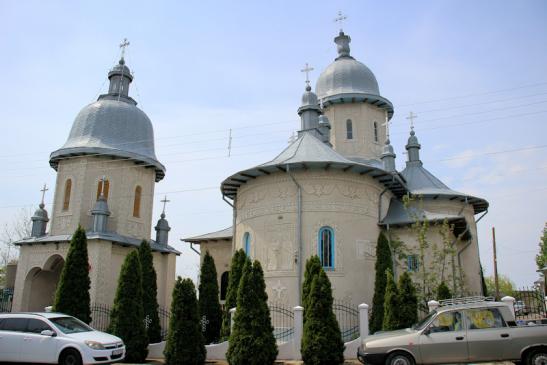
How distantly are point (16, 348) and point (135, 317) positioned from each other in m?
4.24

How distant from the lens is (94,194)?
24.0 m

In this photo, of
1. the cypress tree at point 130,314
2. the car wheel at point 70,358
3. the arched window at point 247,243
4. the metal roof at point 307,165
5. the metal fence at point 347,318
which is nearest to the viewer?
the car wheel at point 70,358

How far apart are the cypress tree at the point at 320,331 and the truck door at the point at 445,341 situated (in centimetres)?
310

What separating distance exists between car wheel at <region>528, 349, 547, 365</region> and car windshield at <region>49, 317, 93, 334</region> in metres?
9.52

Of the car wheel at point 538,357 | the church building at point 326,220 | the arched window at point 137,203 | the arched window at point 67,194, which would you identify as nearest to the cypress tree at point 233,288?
the church building at point 326,220

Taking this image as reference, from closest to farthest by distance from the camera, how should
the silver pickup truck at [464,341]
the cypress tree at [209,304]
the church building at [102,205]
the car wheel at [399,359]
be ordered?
the silver pickup truck at [464,341] < the car wheel at [399,359] < the cypress tree at [209,304] < the church building at [102,205]

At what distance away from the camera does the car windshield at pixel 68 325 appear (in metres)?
11.1

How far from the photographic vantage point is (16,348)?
10.9m

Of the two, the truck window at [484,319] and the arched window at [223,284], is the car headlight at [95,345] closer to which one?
the truck window at [484,319]

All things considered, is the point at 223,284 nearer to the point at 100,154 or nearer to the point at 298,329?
the point at 100,154

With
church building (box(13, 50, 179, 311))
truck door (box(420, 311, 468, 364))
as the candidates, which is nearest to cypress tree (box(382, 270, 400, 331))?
truck door (box(420, 311, 468, 364))

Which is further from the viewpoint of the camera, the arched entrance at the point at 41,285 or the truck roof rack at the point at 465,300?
the arched entrance at the point at 41,285

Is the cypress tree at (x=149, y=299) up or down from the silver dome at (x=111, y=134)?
down

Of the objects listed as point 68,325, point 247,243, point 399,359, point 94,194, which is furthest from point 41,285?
point 399,359
